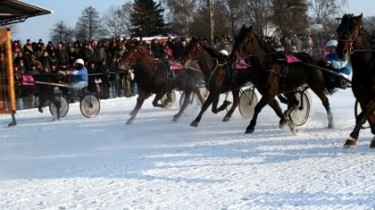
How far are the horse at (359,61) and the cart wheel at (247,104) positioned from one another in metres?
4.82

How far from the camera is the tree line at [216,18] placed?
5638cm

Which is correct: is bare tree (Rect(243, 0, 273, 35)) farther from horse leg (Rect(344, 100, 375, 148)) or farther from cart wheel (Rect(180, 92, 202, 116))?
horse leg (Rect(344, 100, 375, 148))

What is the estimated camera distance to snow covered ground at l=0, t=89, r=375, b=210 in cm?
603

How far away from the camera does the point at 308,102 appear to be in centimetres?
1155

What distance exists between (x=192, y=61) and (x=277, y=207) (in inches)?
298

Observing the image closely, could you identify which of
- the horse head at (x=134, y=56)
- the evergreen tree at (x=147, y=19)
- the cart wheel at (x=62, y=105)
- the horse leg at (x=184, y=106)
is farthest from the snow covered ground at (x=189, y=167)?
the evergreen tree at (x=147, y=19)

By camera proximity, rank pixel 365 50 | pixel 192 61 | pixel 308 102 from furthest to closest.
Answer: pixel 192 61 → pixel 308 102 → pixel 365 50

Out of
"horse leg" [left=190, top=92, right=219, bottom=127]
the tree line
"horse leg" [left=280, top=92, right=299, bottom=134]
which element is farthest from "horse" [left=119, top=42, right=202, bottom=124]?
the tree line

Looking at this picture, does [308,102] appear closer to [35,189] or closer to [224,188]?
[224,188]

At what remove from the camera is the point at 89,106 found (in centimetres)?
1560

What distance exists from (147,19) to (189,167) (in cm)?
5942

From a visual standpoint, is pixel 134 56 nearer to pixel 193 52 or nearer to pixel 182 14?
pixel 193 52

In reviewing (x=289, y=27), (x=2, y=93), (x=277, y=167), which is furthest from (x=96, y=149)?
(x=289, y=27)

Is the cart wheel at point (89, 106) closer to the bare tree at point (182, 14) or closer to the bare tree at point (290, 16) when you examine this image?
the bare tree at point (290, 16)
